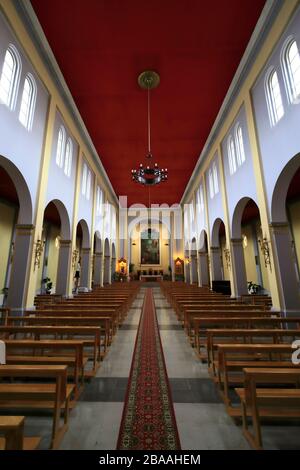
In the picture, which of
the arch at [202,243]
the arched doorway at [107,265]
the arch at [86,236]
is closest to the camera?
the arch at [86,236]

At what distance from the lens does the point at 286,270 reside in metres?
6.62

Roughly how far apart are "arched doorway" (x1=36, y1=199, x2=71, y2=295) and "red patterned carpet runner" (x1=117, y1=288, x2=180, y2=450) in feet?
21.3

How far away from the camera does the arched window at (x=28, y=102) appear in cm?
670

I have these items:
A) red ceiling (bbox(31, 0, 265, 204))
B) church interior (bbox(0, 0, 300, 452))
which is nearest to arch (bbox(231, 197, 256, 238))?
church interior (bbox(0, 0, 300, 452))

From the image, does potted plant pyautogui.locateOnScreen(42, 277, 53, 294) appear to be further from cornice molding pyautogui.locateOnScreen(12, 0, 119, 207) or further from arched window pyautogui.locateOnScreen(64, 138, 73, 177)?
cornice molding pyautogui.locateOnScreen(12, 0, 119, 207)

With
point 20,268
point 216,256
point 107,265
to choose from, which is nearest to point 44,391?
point 20,268

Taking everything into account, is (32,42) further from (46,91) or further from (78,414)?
(78,414)

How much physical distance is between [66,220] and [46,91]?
4.85m

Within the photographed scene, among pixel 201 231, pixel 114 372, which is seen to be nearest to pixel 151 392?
pixel 114 372

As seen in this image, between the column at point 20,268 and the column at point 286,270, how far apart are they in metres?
7.47

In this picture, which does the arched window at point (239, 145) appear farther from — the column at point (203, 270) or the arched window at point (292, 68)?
the column at point (203, 270)

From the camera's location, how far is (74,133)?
10.6m

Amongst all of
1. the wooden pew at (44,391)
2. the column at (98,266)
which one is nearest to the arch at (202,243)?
the column at (98,266)

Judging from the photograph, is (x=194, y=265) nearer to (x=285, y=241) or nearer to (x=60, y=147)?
(x=285, y=241)
